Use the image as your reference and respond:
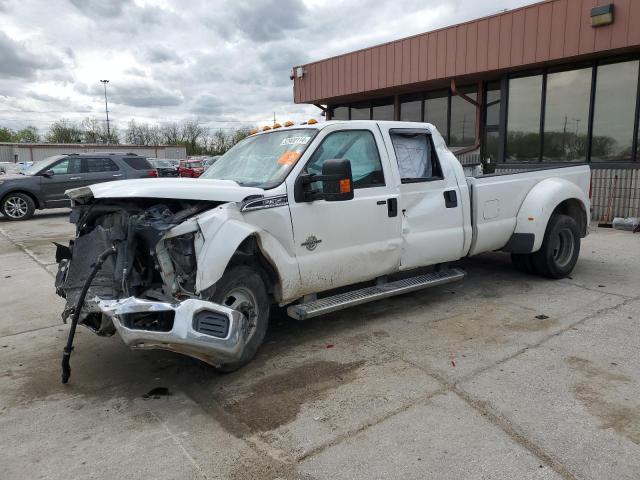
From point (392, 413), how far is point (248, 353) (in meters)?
1.23

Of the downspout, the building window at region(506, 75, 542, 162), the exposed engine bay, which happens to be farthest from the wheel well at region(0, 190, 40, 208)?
the building window at region(506, 75, 542, 162)

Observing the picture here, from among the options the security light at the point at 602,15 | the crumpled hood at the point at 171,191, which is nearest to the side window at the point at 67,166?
the crumpled hood at the point at 171,191

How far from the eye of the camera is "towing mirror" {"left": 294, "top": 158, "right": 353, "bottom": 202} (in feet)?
12.6

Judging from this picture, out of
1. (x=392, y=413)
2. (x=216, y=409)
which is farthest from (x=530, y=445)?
(x=216, y=409)

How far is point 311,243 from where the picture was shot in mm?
4234

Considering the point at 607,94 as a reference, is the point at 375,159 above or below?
below

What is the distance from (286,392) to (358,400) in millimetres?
515

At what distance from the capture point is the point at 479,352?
4.18 meters

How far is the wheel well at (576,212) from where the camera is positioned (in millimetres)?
6594

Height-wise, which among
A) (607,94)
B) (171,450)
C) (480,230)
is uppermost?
(607,94)

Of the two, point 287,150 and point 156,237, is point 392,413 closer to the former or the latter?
point 156,237

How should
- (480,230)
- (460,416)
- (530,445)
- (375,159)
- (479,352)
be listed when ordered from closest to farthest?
(530,445), (460,416), (479,352), (375,159), (480,230)

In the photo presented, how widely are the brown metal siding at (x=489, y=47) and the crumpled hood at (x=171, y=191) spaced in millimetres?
9834

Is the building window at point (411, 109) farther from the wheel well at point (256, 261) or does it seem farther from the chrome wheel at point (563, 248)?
the wheel well at point (256, 261)
